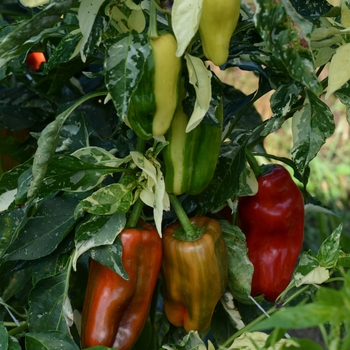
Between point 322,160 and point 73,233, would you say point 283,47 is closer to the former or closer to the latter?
point 73,233

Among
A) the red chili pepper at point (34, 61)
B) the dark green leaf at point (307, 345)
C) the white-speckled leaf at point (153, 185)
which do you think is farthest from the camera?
the red chili pepper at point (34, 61)

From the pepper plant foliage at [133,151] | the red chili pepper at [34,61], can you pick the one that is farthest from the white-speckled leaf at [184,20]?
the red chili pepper at [34,61]

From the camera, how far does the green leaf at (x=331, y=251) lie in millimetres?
788

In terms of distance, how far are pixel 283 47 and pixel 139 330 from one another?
445 millimetres

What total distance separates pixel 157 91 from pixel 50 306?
12.7 inches

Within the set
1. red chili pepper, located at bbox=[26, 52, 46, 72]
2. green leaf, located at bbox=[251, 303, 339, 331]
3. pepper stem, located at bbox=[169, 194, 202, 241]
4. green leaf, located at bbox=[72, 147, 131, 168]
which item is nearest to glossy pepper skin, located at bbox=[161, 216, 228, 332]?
pepper stem, located at bbox=[169, 194, 202, 241]

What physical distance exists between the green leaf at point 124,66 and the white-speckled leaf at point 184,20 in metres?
0.05

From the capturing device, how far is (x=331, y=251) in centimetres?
79

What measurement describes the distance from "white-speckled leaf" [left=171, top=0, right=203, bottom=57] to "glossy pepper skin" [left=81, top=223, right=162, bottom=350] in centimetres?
27

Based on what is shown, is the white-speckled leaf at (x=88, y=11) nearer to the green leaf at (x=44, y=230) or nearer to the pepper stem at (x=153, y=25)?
the pepper stem at (x=153, y=25)

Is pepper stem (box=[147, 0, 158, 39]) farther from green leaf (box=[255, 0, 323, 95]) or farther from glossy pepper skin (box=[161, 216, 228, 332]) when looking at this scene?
glossy pepper skin (box=[161, 216, 228, 332])

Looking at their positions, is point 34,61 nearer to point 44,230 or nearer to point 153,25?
point 44,230

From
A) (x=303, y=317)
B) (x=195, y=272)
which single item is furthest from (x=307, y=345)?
(x=195, y=272)

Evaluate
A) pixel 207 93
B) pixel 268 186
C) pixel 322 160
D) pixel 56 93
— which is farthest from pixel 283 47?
pixel 322 160
